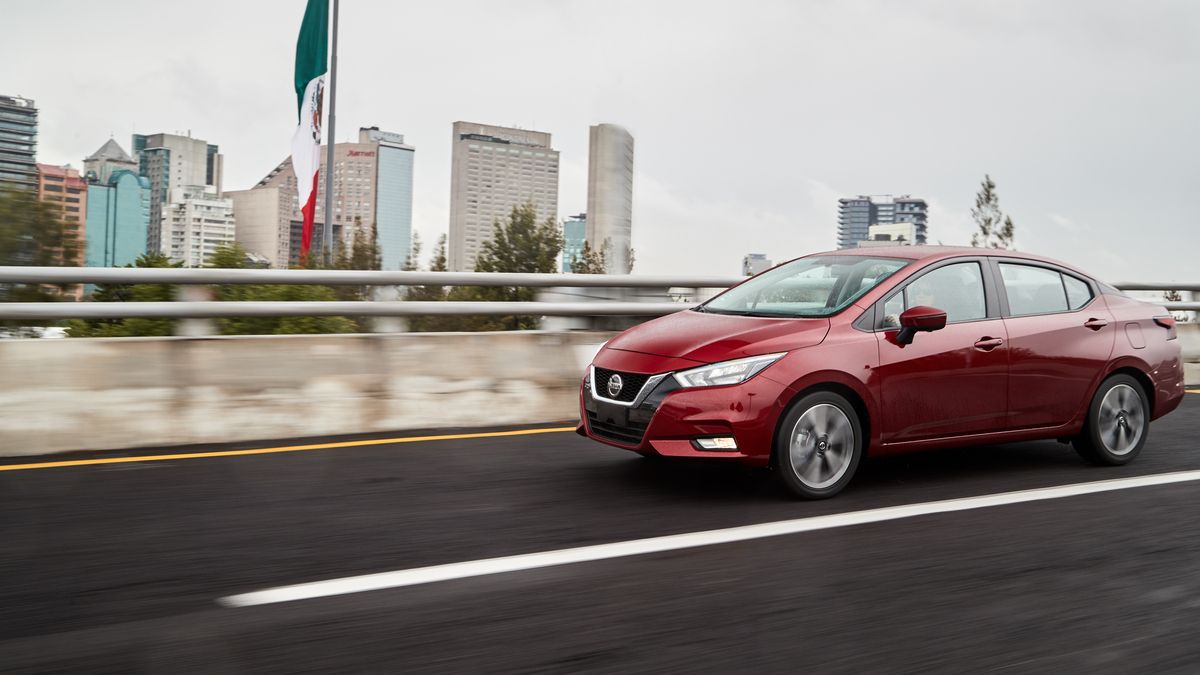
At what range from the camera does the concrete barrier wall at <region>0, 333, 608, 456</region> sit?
745cm

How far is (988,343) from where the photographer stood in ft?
22.1

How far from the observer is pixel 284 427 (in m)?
8.22

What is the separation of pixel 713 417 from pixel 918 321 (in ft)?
4.51

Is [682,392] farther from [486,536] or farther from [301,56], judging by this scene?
[301,56]

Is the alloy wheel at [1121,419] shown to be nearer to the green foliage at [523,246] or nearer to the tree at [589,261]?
the green foliage at [523,246]

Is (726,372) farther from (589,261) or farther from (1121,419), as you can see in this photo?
(589,261)

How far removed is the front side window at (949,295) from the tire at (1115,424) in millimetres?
1176

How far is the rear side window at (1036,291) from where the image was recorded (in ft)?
23.2

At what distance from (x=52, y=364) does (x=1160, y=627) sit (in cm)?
672

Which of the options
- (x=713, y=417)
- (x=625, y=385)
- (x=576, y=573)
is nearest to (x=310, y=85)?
(x=625, y=385)

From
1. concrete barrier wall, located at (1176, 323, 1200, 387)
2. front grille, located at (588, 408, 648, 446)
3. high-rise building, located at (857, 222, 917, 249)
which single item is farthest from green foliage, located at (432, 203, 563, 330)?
front grille, located at (588, 408, 648, 446)

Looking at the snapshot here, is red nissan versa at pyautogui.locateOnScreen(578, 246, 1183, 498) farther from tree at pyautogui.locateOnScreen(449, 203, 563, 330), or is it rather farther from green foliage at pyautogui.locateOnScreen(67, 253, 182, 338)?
tree at pyautogui.locateOnScreen(449, 203, 563, 330)

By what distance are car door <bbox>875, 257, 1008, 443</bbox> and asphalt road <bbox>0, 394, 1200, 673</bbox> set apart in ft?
1.39

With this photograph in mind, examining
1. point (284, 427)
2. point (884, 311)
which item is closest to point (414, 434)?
point (284, 427)
